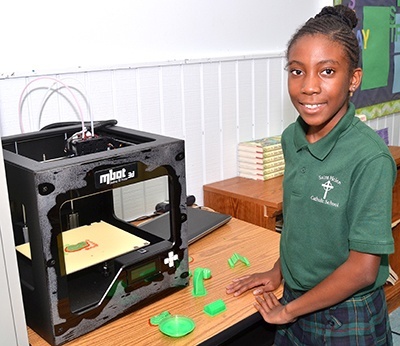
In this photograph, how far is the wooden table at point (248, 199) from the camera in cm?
170

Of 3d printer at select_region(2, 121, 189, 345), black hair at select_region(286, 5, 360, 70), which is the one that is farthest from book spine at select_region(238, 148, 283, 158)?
black hair at select_region(286, 5, 360, 70)

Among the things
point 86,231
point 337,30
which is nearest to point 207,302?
point 86,231

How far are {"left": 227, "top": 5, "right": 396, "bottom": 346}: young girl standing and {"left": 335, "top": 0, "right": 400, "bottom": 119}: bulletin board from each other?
147 cm

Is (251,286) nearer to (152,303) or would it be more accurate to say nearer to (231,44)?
(152,303)

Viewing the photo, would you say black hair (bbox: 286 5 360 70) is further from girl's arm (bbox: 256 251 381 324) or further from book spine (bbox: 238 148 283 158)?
book spine (bbox: 238 148 283 158)

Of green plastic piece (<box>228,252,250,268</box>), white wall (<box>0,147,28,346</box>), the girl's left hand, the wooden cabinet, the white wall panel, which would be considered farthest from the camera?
the wooden cabinet

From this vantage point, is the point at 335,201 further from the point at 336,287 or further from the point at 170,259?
the point at 170,259

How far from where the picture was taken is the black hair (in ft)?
3.23

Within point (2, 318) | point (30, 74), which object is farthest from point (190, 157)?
point (2, 318)

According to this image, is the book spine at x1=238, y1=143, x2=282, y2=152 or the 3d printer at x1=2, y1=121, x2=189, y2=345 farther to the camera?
the book spine at x1=238, y1=143, x2=282, y2=152

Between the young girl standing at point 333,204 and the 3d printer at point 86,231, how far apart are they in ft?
0.84

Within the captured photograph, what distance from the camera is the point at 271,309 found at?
1074 mm

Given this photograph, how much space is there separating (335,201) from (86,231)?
0.61m

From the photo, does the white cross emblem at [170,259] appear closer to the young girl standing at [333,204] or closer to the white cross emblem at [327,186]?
the young girl standing at [333,204]
